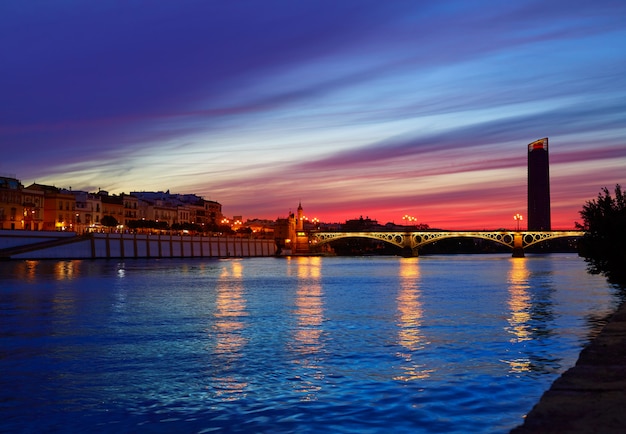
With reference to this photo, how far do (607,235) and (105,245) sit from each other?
111928mm

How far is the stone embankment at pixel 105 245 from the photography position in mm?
115375

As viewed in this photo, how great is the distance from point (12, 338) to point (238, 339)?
7.52 meters

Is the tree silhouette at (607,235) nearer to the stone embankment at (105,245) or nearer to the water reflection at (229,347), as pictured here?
the water reflection at (229,347)

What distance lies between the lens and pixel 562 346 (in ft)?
71.7

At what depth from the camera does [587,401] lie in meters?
10.9

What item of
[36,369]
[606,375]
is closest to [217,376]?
[36,369]

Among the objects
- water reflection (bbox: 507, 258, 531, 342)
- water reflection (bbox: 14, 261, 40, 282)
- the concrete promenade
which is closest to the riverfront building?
water reflection (bbox: 14, 261, 40, 282)

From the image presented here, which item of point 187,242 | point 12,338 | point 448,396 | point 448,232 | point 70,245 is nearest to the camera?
point 448,396

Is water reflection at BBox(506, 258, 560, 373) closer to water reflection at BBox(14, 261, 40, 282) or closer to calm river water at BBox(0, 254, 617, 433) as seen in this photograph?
calm river water at BBox(0, 254, 617, 433)

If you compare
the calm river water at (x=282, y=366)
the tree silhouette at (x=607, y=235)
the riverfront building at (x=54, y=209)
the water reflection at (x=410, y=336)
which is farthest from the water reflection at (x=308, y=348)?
the riverfront building at (x=54, y=209)

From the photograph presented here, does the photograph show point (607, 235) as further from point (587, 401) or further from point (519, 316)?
point (587, 401)

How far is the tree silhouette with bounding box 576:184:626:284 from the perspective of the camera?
43.7 meters

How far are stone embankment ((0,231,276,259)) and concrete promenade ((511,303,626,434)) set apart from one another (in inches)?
4368

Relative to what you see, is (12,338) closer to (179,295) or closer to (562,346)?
(562,346)
